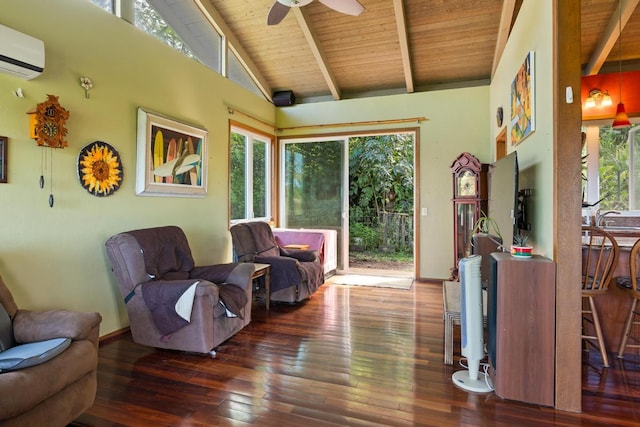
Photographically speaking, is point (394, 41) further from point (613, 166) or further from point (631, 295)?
point (631, 295)

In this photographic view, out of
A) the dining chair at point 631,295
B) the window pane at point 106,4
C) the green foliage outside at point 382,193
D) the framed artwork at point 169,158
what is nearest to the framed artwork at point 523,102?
the dining chair at point 631,295

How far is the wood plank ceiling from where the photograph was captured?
4137mm

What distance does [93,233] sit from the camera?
9.40 ft

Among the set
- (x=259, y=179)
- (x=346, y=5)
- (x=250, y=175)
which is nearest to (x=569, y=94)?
(x=346, y=5)

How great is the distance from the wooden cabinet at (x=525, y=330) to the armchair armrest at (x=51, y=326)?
232 centimetres

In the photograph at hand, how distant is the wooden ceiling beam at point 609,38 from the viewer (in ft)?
12.4

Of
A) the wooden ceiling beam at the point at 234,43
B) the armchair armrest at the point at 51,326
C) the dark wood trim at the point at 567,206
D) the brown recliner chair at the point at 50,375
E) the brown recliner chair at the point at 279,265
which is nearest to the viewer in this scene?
the brown recliner chair at the point at 50,375

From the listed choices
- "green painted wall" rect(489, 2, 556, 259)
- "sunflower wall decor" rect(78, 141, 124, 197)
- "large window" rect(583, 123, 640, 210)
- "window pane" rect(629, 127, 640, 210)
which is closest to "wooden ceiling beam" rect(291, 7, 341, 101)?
"green painted wall" rect(489, 2, 556, 259)

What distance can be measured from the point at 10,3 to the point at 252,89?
134 inches

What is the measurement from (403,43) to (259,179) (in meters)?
2.83

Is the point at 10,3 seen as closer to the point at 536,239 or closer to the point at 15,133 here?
the point at 15,133

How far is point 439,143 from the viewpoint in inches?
205

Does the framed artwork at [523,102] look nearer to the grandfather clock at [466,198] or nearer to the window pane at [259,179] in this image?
the grandfather clock at [466,198]

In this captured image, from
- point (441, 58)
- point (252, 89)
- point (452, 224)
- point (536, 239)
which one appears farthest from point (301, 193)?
point (536, 239)
